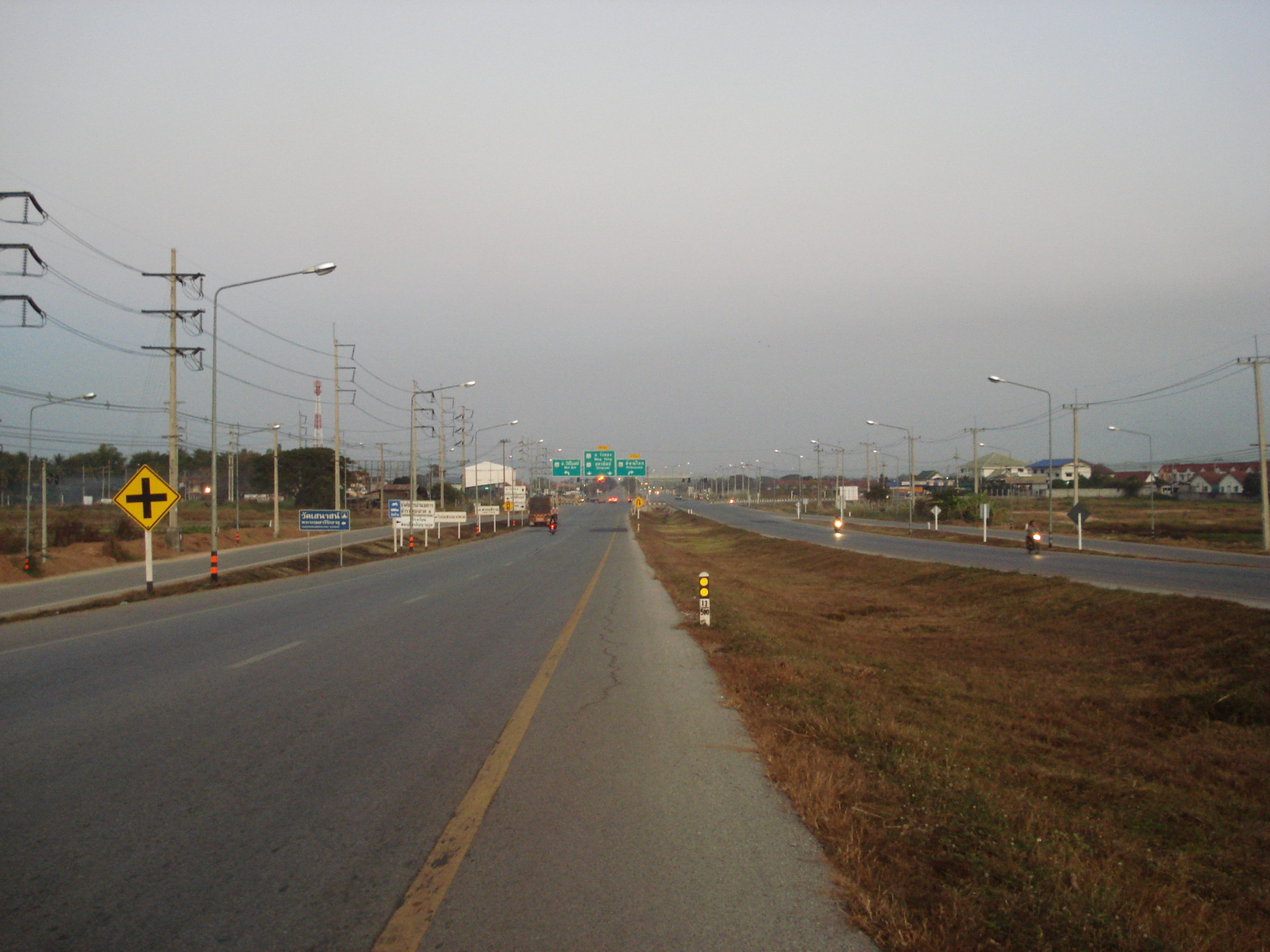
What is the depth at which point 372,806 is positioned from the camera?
5.91 m

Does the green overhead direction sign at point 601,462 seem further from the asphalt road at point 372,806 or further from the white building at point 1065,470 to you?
the white building at point 1065,470

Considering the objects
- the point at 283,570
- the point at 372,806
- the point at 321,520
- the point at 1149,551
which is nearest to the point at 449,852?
the point at 372,806

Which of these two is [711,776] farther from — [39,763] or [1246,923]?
[39,763]

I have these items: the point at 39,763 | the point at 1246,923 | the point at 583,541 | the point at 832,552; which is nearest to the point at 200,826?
the point at 39,763

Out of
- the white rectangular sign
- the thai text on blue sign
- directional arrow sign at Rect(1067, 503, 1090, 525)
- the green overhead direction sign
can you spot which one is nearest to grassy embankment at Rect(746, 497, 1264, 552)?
directional arrow sign at Rect(1067, 503, 1090, 525)

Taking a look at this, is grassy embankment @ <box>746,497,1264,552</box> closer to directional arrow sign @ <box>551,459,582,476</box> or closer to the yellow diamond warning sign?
directional arrow sign @ <box>551,459,582,476</box>

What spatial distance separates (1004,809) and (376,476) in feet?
506

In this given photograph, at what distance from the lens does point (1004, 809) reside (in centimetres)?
593

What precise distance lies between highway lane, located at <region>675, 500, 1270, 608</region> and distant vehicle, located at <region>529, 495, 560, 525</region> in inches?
1188

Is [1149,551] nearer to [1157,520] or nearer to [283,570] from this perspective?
[1157,520]

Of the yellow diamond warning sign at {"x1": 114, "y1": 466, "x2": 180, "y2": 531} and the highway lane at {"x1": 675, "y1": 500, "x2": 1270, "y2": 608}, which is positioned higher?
the yellow diamond warning sign at {"x1": 114, "y1": 466, "x2": 180, "y2": 531}

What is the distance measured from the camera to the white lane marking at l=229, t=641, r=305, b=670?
11773mm

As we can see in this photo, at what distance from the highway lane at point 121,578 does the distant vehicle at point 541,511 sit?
2674cm

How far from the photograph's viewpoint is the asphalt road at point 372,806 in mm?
4238
